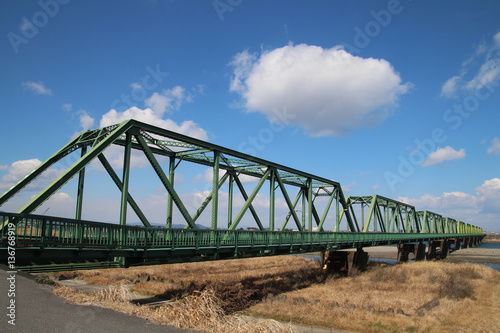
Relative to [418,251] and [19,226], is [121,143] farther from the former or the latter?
[418,251]

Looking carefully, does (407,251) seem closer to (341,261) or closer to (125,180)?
(341,261)

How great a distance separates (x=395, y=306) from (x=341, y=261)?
52.9 feet

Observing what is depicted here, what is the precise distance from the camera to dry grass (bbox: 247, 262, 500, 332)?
16875mm

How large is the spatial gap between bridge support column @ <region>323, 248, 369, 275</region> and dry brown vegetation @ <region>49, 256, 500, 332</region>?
2.66 meters

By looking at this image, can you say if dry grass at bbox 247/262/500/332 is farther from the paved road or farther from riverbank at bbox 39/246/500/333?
the paved road

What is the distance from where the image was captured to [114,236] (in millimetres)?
14961

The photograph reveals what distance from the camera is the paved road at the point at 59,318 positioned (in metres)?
13.7

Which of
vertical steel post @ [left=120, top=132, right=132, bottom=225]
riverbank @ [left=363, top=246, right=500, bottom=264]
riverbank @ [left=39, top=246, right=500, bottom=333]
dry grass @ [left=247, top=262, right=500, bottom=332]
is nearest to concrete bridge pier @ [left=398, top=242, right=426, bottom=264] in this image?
riverbank @ [left=363, top=246, right=500, bottom=264]

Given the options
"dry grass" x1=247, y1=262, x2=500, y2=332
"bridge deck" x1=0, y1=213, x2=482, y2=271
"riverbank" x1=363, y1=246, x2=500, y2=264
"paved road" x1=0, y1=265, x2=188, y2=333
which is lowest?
"riverbank" x1=363, y1=246, x2=500, y2=264

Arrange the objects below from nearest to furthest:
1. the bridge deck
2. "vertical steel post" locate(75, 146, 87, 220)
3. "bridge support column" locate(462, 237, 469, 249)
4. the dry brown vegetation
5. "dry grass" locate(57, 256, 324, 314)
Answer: the bridge deck < the dry brown vegetation < "vertical steel post" locate(75, 146, 87, 220) < "dry grass" locate(57, 256, 324, 314) < "bridge support column" locate(462, 237, 469, 249)

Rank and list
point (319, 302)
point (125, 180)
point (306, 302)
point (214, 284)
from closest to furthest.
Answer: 1. point (125, 180)
2. point (306, 302)
3. point (319, 302)
4. point (214, 284)

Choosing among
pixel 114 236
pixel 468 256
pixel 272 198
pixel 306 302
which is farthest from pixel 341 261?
pixel 468 256

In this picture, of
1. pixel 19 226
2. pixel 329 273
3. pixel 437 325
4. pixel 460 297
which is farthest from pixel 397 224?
pixel 19 226

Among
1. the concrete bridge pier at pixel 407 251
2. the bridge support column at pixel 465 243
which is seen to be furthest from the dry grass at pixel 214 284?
the bridge support column at pixel 465 243
